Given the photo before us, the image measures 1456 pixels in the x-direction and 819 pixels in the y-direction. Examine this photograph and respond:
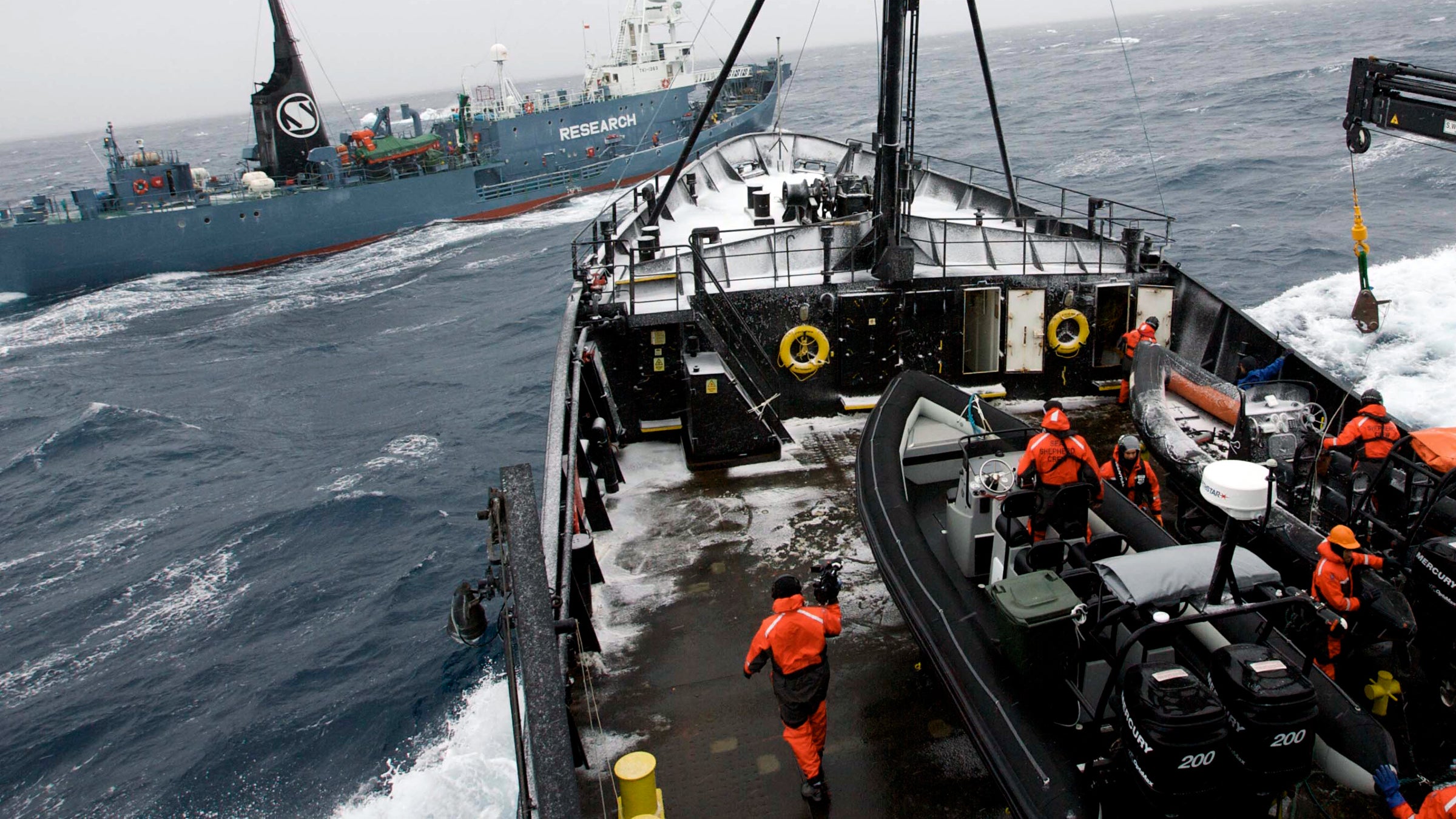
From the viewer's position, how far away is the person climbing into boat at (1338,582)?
536 centimetres

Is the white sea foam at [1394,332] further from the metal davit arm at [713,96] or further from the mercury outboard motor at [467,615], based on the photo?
the mercury outboard motor at [467,615]

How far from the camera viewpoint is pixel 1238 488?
3859 mm

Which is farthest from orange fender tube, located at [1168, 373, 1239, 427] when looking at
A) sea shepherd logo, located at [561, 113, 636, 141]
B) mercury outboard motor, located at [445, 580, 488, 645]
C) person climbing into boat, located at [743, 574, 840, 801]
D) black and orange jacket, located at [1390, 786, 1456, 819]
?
sea shepherd logo, located at [561, 113, 636, 141]

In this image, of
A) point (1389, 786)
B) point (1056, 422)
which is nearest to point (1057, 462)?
point (1056, 422)

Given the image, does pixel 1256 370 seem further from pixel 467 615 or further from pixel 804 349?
pixel 467 615

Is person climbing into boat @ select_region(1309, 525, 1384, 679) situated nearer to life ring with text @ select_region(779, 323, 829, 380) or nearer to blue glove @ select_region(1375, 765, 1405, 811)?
blue glove @ select_region(1375, 765, 1405, 811)

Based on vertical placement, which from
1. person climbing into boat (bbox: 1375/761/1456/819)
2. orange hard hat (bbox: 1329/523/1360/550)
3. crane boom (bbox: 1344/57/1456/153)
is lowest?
person climbing into boat (bbox: 1375/761/1456/819)

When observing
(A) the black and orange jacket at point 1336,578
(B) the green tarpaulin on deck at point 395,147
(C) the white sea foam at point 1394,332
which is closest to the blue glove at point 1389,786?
(A) the black and orange jacket at point 1336,578

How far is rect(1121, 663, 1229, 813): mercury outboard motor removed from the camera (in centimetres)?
359

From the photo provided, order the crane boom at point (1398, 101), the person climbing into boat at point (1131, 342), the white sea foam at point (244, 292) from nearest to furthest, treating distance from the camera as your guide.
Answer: the crane boom at point (1398, 101) → the person climbing into boat at point (1131, 342) → the white sea foam at point (244, 292)

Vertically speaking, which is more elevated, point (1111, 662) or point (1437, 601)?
point (1111, 662)

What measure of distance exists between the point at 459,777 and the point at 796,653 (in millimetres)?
5500

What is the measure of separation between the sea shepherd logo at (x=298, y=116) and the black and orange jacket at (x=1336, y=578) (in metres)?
48.0

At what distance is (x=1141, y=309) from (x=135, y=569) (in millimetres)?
16193
